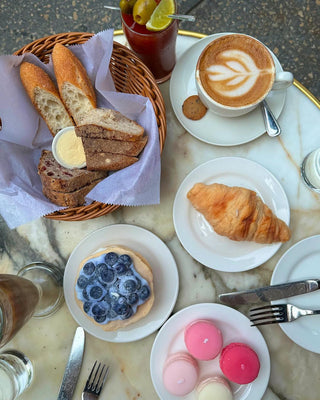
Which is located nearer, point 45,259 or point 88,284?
point 88,284

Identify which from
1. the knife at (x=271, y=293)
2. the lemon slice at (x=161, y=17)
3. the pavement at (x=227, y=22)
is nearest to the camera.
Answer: the lemon slice at (x=161, y=17)

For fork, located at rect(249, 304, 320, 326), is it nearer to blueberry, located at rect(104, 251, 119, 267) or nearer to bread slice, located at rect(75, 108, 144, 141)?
blueberry, located at rect(104, 251, 119, 267)

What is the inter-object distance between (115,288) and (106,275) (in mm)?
42

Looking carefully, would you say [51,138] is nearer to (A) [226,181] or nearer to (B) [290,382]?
(A) [226,181]

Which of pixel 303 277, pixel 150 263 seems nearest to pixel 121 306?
pixel 150 263

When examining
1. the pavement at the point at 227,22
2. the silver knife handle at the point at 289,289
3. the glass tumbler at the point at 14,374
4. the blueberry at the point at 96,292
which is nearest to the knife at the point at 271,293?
the silver knife handle at the point at 289,289

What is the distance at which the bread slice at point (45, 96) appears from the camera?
1050 millimetres

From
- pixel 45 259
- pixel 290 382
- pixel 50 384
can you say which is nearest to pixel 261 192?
pixel 290 382

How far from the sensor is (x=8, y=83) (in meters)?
1.05

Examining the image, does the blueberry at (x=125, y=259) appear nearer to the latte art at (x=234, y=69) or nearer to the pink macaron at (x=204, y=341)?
the pink macaron at (x=204, y=341)

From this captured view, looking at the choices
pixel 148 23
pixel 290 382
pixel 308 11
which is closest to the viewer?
pixel 148 23

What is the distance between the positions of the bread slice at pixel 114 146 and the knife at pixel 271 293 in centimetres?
47

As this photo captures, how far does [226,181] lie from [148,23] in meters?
0.47

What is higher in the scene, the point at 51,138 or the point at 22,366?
the point at 51,138
